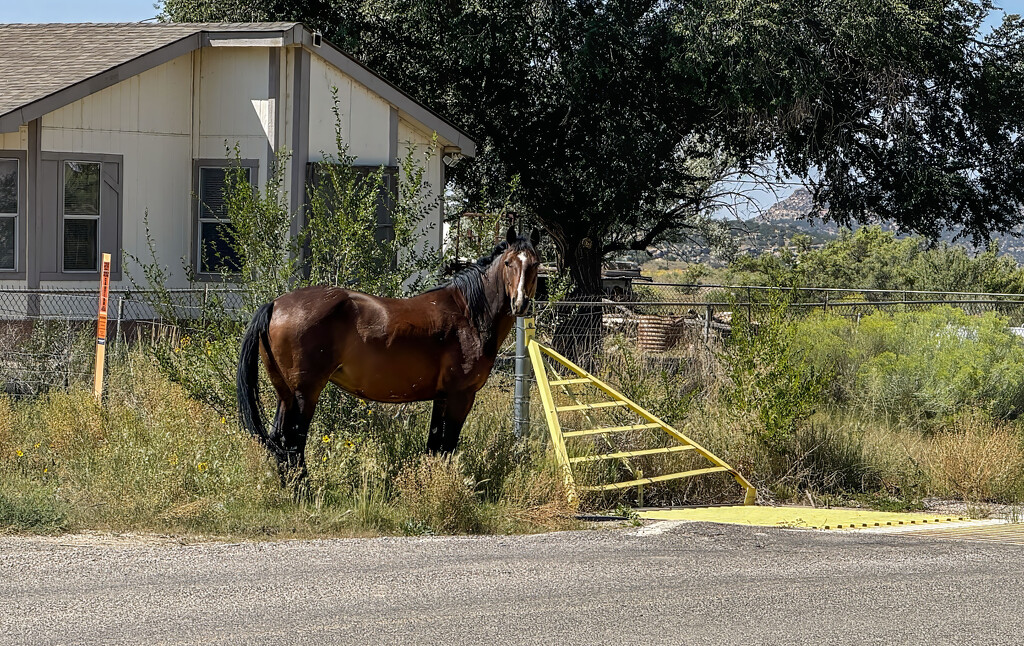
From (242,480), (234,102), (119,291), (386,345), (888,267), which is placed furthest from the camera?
(888,267)

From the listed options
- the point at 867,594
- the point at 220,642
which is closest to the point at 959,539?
the point at 867,594

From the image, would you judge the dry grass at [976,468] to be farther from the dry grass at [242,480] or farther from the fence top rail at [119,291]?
the fence top rail at [119,291]

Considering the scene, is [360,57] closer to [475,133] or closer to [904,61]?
[475,133]

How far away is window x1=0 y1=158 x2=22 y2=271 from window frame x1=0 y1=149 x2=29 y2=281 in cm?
1

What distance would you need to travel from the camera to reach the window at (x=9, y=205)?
15.3 metres

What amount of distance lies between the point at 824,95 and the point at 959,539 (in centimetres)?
1355

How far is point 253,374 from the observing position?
8539mm

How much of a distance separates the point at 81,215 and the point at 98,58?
2.23 metres

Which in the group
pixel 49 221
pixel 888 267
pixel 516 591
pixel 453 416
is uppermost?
pixel 49 221

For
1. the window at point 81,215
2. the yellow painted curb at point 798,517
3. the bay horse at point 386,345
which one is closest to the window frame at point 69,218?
the window at point 81,215

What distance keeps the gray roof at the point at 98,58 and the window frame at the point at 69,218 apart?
0.95 metres

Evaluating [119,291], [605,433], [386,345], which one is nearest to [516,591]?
[386,345]

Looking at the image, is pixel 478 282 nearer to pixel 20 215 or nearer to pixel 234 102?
pixel 234 102

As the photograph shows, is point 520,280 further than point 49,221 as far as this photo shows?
No
